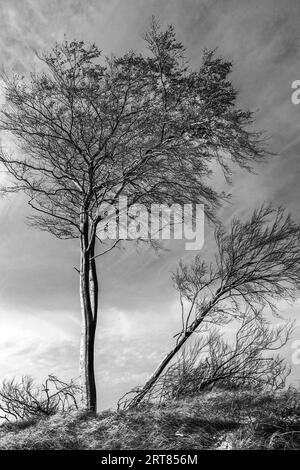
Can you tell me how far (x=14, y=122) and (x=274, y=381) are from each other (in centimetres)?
927

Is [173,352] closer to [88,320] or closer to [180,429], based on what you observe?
[88,320]

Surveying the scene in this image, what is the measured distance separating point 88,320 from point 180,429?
5657mm

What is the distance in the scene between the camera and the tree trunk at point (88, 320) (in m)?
10.4

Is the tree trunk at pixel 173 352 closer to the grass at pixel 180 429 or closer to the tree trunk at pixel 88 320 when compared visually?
the tree trunk at pixel 88 320

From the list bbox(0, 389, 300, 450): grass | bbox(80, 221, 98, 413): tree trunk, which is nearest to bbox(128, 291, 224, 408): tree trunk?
bbox(80, 221, 98, 413): tree trunk

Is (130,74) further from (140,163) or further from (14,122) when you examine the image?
(14,122)

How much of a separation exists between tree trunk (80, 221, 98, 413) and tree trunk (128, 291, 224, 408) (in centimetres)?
117

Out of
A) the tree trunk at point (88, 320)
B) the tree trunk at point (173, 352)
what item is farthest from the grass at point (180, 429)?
the tree trunk at point (88, 320)

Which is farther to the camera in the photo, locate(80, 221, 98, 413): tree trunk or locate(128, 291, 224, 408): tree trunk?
locate(80, 221, 98, 413): tree trunk

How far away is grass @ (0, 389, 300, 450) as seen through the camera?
536 cm

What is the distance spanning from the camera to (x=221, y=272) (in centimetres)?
1217

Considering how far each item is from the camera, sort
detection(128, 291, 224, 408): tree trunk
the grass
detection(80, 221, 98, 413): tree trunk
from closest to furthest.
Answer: the grass < detection(128, 291, 224, 408): tree trunk < detection(80, 221, 98, 413): tree trunk

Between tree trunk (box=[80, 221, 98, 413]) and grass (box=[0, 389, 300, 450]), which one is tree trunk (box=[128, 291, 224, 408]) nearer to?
tree trunk (box=[80, 221, 98, 413])

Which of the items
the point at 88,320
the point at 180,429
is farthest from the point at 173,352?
the point at 180,429
